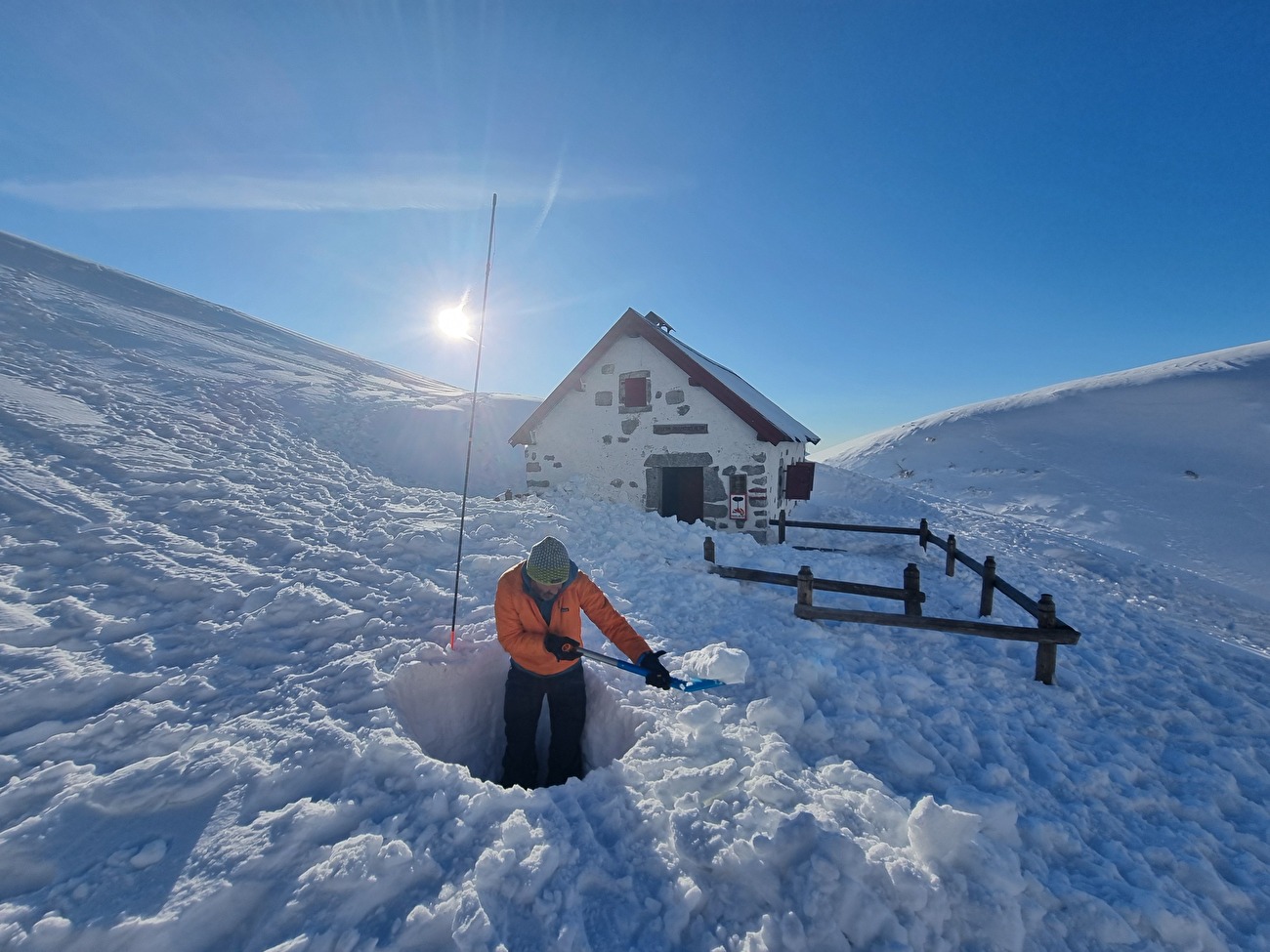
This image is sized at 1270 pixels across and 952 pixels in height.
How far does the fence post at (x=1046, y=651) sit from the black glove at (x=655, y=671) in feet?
13.2

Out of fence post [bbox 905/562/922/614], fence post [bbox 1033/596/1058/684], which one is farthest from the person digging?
fence post [bbox 1033/596/1058/684]

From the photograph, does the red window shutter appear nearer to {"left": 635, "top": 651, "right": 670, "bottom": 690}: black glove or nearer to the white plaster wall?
Result: the white plaster wall

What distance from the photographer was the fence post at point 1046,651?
501cm

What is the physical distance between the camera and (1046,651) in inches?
201

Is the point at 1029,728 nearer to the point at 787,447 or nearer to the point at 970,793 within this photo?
the point at 970,793

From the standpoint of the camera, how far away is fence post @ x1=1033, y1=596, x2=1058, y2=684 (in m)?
5.01

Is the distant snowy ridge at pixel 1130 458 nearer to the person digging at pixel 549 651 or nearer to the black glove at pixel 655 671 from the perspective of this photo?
the black glove at pixel 655 671

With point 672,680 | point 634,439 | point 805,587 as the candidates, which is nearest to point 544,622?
point 672,680

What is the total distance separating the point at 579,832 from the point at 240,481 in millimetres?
7390

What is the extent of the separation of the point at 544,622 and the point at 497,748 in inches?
63.1

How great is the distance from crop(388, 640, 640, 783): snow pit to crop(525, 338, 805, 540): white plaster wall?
7.16 m

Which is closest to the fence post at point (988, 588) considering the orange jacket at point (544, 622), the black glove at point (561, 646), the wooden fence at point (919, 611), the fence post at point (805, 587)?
the wooden fence at point (919, 611)

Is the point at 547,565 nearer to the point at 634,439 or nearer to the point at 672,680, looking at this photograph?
the point at 672,680

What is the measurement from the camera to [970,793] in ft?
10.6
